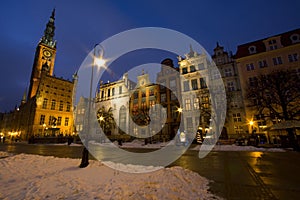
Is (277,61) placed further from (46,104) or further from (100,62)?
(46,104)

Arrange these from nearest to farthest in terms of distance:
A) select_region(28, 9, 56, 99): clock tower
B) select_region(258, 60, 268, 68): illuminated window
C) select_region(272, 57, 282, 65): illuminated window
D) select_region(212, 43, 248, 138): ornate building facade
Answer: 1. select_region(272, 57, 282, 65): illuminated window
2. select_region(212, 43, 248, 138): ornate building facade
3. select_region(258, 60, 268, 68): illuminated window
4. select_region(28, 9, 56, 99): clock tower

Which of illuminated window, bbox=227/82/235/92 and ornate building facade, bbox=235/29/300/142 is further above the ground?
ornate building facade, bbox=235/29/300/142

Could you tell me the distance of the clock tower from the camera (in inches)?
2179

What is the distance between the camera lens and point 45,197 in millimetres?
3609

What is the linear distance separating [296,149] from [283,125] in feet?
8.11

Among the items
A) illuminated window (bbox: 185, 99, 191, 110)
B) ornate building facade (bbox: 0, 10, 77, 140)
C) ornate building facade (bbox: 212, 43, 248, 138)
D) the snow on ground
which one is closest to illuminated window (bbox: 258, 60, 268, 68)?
ornate building facade (bbox: 212, 43, 248, 138)

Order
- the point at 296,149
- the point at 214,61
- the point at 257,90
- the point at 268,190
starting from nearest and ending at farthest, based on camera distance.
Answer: the point at 268,190 → the point at 296,149 → the point at 257,90 → the point at 214,61

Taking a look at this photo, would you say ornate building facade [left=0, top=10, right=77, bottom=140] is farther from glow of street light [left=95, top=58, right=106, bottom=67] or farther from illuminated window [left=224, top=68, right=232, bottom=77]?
illuminated window [left=224, top=68, right=232, bottom=77]

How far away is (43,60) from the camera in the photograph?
60719 millimetres

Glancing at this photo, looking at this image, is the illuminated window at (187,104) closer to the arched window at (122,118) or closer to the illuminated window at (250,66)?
the illuminated window at (250,66)

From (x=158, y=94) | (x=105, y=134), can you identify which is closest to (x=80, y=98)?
(x=105, y=134)

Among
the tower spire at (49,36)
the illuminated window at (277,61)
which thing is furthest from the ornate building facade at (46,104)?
the illuminated window at (277,61)

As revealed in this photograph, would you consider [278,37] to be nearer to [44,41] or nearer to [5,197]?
[5,197]

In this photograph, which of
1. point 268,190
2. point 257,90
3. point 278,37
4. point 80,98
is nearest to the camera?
point 268,190
